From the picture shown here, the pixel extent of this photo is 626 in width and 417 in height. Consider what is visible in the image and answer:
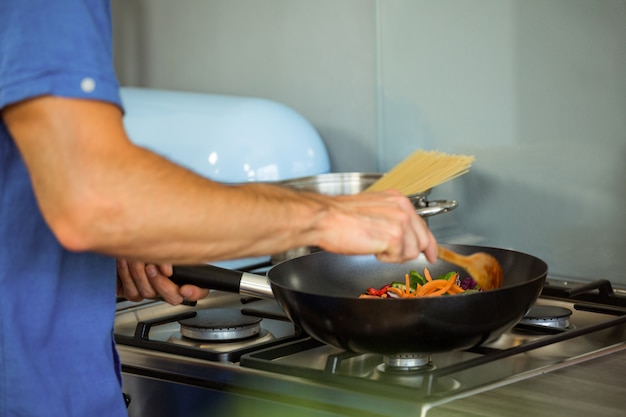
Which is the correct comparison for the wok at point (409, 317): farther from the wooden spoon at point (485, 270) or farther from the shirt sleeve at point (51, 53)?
Result: the shirt sleeve at point (51, 53)

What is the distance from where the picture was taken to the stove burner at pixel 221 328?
1.26 metres

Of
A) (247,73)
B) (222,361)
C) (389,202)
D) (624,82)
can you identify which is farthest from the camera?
(247,73)

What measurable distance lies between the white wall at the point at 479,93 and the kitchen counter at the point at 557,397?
0.47m

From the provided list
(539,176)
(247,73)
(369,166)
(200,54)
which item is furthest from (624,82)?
(200,54)

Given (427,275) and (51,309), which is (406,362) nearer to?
(427,275)

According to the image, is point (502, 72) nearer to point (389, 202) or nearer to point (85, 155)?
point (389, 202)

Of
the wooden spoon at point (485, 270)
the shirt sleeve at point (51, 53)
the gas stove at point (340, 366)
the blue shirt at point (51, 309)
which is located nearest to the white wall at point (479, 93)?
the gas stove at point (340, 366)

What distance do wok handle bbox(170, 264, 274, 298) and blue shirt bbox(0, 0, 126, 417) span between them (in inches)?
8.8

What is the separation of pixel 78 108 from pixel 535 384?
56 centimetres

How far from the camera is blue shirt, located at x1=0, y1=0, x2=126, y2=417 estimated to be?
82 centimetres

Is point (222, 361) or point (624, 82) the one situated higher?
point (624, 82)

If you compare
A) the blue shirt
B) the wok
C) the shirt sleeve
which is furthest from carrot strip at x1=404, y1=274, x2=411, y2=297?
the shirt sleeve

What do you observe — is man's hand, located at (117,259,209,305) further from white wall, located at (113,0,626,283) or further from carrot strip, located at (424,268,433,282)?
white wall, located at (113,0,626,283)

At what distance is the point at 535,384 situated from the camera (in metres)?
1.02
